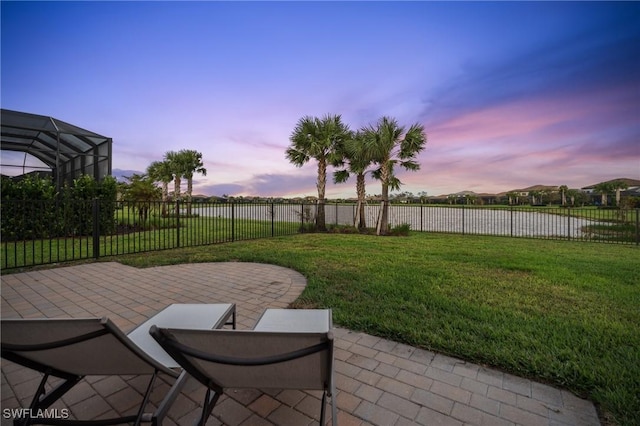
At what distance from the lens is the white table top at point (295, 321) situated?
82.4 inches

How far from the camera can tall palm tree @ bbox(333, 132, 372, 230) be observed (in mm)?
13295

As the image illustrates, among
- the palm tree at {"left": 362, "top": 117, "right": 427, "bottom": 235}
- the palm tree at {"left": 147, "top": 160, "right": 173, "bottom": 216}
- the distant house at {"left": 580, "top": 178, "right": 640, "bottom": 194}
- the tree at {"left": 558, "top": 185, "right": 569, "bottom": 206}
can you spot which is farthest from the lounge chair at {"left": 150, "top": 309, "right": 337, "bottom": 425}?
the tree at {"left": 558, "top": 185, "right": 569, "bottom": 206}

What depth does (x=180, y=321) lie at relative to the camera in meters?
2.29

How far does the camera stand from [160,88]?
10.0 meters

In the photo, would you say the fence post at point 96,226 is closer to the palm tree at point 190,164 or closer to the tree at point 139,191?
the tree at point 139,191

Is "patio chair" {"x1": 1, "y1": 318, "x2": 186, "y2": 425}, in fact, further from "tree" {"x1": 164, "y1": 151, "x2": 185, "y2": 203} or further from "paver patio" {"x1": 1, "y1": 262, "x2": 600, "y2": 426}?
"tree" {"x1": 164, "y1": 151, "x2": 185, "y2": 203}

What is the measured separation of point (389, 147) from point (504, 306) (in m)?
9.71

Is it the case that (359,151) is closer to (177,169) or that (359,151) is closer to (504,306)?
(504,306)

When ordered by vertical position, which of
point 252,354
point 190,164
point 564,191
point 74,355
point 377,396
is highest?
point 190,164

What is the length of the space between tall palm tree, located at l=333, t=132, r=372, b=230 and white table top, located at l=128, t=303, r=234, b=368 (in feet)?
37.3

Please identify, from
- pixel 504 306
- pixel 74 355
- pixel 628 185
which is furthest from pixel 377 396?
pixel 628 185

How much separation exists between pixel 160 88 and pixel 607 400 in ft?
41.6

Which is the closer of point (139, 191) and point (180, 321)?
point (180, 321)

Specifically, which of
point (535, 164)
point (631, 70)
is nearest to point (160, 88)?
point (631, 70)
